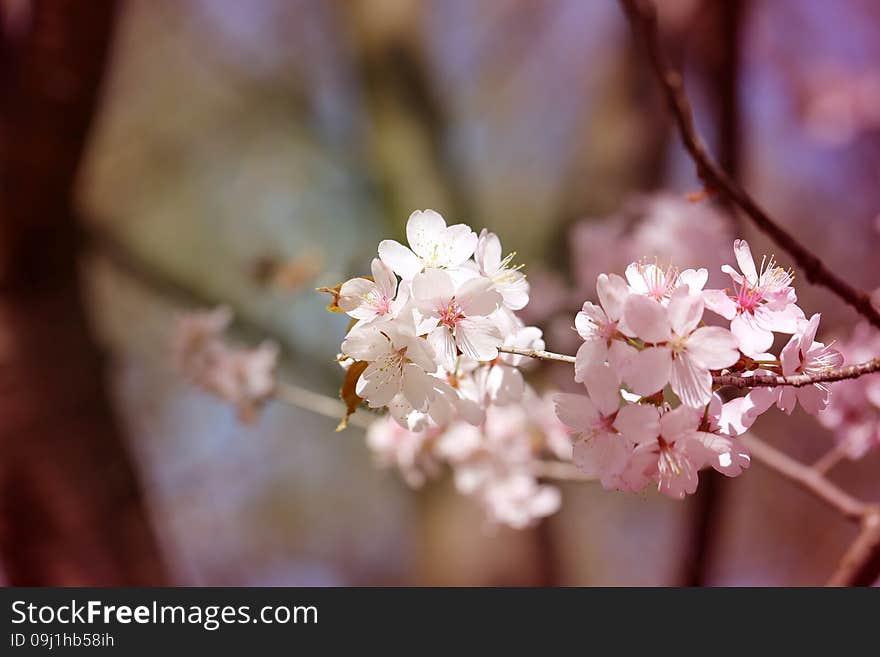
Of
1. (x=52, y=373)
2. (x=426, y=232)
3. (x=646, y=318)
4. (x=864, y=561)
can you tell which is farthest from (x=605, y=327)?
(x=52, y=373)

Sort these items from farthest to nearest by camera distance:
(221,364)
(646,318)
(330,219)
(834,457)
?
(330,219) → (221,364) → (834,457) → (646,318)

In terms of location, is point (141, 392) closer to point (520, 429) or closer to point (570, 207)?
point (570, 207)

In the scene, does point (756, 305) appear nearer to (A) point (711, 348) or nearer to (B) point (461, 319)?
(A) point (711, 348)

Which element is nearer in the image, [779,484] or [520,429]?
[520,429]

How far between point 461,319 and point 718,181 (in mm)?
274

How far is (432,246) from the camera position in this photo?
43 cm

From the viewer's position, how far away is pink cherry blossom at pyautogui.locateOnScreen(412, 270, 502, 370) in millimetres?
406

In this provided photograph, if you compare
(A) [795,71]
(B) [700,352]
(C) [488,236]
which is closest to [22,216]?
(C) [488,236]

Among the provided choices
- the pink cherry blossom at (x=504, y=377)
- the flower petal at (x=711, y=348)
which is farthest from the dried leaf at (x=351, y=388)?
the flower petal at (x=711, y=348)

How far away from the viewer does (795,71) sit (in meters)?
2.54

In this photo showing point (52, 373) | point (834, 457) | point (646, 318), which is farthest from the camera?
point (52, 373)

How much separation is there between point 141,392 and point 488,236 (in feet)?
7.70

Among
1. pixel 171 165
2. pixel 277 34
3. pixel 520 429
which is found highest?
pixel 277 34

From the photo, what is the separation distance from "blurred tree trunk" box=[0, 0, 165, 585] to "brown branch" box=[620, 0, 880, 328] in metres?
1.02
